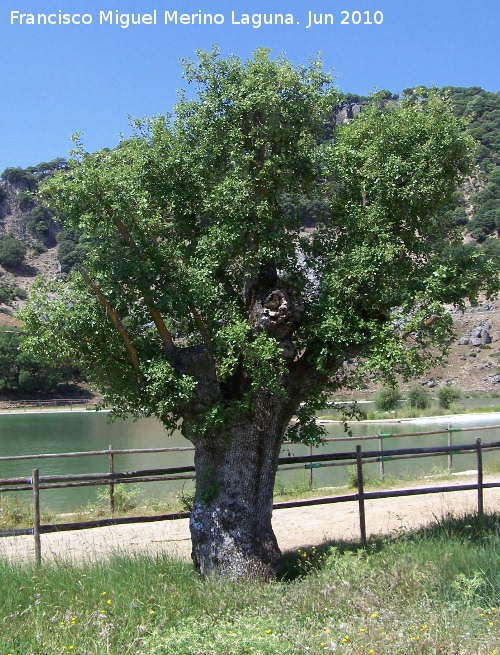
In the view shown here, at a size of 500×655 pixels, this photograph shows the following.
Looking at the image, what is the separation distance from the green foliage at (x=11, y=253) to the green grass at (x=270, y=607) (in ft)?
453

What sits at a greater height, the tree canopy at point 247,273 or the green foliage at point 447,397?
the tree canopy at point 247,273

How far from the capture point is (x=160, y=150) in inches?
345

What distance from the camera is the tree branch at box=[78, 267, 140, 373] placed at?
25.9ft

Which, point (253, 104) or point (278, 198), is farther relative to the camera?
point (278, 198)

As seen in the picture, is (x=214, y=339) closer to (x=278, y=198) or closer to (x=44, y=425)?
(x=278, y=198)

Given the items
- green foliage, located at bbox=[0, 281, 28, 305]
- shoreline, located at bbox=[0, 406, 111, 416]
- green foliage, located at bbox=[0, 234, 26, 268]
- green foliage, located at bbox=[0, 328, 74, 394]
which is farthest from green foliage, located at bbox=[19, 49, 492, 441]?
green foliage, located at bbox=[0, 234, 26, 268]

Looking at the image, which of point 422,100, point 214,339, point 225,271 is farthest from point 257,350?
point 422,100

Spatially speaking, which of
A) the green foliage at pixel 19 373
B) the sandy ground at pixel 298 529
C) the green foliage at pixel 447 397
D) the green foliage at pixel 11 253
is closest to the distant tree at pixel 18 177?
the green foliage at pixel 11 253

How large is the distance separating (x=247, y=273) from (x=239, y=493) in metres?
2.53

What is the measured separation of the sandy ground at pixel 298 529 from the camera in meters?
10.3

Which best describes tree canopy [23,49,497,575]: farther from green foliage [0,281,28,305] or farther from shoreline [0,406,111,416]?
green foliage [0,281,28,305]

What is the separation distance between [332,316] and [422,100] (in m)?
3.36

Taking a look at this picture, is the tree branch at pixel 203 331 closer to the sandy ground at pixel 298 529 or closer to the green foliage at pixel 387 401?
the sandy ground at pixel 298 529

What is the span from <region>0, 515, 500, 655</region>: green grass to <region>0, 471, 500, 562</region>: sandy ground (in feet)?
5.89
